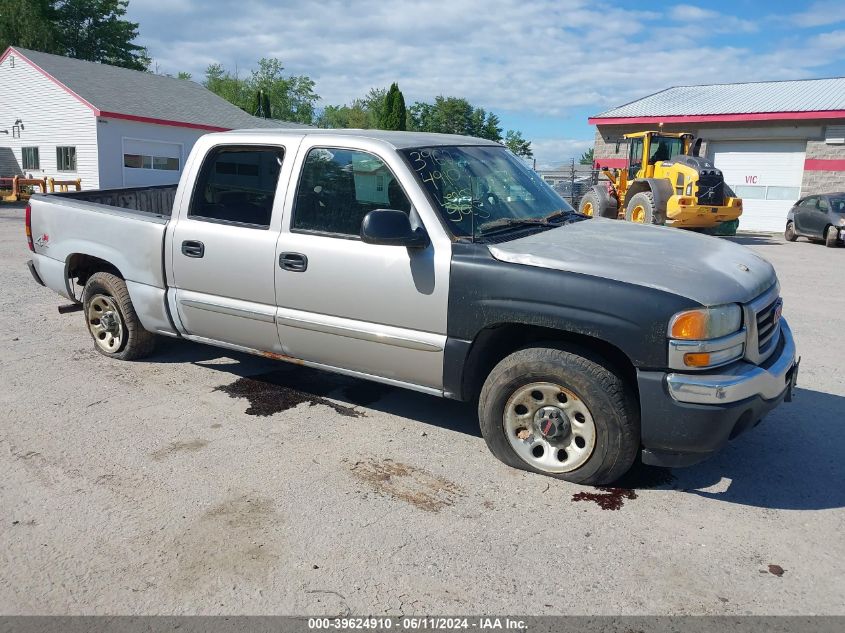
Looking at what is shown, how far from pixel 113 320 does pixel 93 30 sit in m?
48.0

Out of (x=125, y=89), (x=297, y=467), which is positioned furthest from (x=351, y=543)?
(x=125, y=89)

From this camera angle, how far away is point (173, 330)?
5316 millimetres

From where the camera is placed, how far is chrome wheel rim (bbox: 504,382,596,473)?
3713 mm

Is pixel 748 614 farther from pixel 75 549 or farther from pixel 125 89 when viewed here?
pixel 125 89

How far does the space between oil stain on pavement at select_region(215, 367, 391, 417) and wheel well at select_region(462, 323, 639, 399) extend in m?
1.13

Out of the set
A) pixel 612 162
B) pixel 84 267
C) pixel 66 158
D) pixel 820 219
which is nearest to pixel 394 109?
pixel 612 162

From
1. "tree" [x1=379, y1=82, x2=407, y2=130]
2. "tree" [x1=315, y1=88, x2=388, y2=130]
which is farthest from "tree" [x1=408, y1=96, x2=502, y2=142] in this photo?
"tree" [x1=379, y1=82, x2=407, y2=130]

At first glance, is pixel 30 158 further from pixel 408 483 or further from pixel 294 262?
pixel 408 483

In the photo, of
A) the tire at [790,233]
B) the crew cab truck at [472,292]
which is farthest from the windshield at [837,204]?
the crew cab truck at [472,292]

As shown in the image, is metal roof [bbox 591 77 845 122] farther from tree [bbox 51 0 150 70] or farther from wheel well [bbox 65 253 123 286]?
tree [bbox 51 0 150 70]

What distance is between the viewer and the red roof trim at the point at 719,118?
73.2 ft

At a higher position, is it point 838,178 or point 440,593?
point 838,178

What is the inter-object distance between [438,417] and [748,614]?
2.44m

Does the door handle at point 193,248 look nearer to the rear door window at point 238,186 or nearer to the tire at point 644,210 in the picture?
the rear door window at point 238,186
